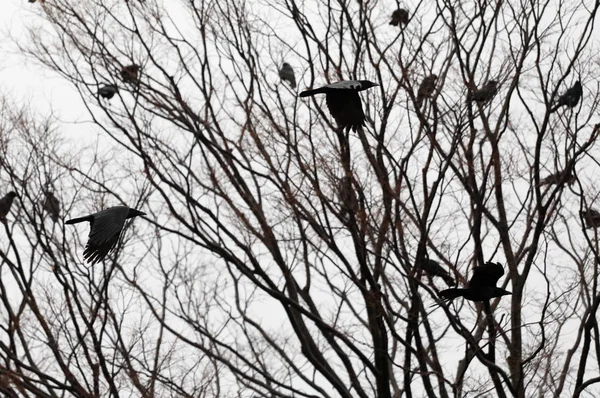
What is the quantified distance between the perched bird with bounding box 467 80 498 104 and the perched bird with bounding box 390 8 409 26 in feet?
3.47

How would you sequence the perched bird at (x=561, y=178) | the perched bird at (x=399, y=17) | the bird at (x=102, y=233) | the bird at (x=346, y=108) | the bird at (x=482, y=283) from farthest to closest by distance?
the perched bird at (x=399, y=17)
the perched bird at (x=561, y=178)
the bird at (x=346, y=108)
the bird at (x=482, y=283)
the bird at (x=102, y=233)

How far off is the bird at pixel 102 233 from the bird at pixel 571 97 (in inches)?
174

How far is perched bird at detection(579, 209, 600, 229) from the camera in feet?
25.6

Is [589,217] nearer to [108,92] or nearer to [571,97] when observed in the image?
[571,97]

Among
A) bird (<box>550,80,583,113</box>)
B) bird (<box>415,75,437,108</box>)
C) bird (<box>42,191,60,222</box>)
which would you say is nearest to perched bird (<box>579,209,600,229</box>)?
bird (<box>550,80,583,113</box>)

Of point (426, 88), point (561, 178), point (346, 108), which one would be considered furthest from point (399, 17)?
point (346, 108)

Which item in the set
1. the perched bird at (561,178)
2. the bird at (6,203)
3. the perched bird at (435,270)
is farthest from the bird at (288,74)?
the bird at (6,203)

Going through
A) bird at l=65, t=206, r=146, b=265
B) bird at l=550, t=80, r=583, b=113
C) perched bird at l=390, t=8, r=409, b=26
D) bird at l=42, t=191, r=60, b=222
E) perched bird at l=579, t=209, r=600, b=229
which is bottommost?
bird at l=65, t=206, r=146, b=265

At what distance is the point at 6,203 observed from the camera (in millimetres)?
9094

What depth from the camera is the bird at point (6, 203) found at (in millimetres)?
9023

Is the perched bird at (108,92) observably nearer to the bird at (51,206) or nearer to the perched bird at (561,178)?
the bird at (51,206)

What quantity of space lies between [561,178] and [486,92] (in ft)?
3.38

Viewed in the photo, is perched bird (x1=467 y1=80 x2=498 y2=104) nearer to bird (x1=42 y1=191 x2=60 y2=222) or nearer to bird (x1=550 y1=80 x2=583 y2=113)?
bird (x1=550 y1=80 x2=583 y2=113)

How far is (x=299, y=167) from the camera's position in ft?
25.2
